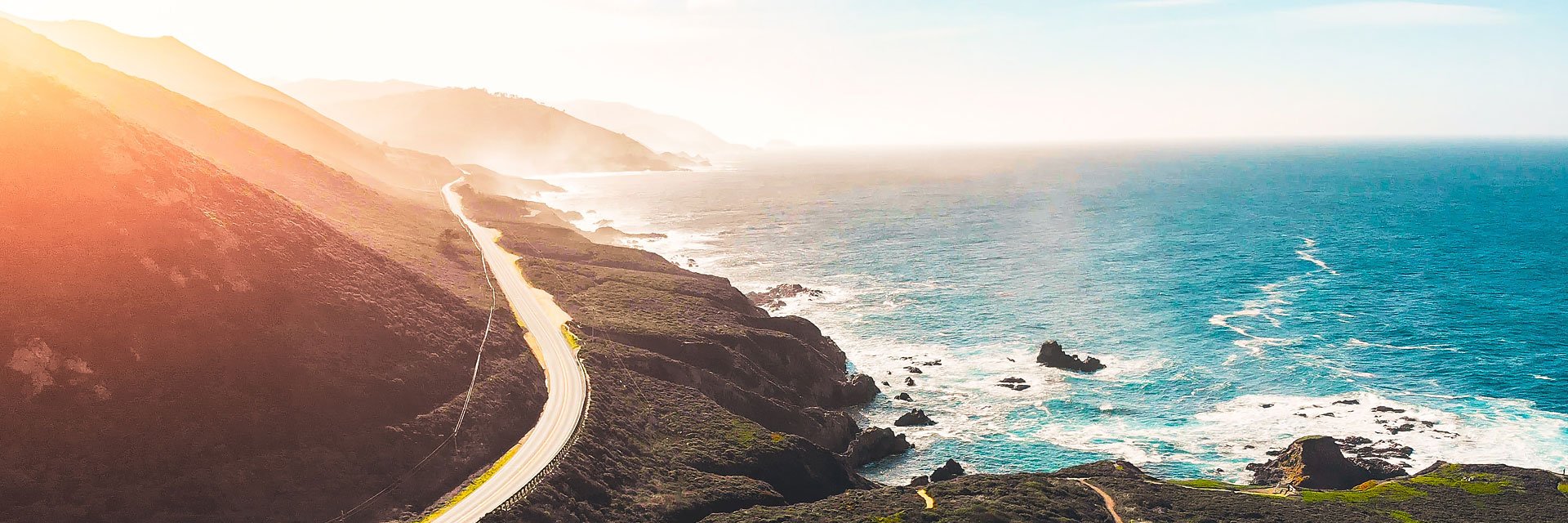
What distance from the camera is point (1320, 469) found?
5306 cm

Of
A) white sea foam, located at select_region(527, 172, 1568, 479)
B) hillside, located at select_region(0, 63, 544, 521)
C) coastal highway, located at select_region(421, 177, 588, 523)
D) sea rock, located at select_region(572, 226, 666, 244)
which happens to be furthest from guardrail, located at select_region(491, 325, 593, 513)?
sea rock, located at select_region(572, 226, 666, 244)

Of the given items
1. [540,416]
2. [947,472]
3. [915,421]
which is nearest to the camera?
[540,416]

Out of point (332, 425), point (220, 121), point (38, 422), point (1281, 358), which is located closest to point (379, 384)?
point (332, 425)

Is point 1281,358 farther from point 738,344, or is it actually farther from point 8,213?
point 8,213

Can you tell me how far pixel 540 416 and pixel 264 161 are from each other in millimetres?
102441

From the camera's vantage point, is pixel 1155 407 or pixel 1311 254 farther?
pixel 1311 254

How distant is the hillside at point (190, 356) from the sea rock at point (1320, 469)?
50.5 metres

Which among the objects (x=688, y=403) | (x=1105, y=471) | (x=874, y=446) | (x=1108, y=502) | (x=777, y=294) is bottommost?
(x=874, y=446)

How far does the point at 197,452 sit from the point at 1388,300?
4636 inches

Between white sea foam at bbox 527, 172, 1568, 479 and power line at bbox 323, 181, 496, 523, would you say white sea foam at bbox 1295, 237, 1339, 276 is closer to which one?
white sea foam at bbox 527, 172, 1568, 479

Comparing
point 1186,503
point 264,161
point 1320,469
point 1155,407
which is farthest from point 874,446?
point 264,161

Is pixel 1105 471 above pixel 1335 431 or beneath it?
above

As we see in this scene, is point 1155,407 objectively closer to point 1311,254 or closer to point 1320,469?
point 1320,469

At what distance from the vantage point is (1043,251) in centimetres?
13938
